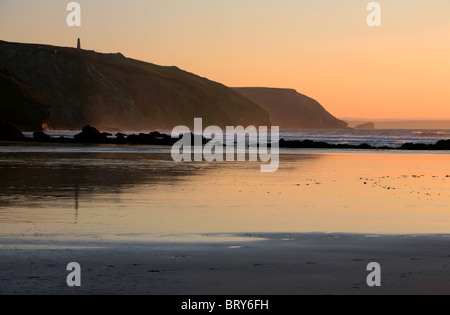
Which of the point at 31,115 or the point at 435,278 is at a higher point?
the point at 31,115

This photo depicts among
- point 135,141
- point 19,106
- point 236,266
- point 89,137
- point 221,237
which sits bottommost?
point 236,266

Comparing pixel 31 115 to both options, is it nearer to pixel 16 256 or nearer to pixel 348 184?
pixel 348 184

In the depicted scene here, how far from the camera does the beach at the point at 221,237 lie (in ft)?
24.5

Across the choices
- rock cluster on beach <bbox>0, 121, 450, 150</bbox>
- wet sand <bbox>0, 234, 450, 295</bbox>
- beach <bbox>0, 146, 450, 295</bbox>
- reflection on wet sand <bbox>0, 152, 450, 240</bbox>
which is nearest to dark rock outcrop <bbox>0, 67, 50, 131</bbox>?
rock cluster on beach <bbox>0, 121, 450, 150</bbox>

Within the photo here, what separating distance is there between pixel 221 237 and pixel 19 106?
455 ft

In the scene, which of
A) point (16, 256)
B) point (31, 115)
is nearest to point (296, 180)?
point (16, 256)

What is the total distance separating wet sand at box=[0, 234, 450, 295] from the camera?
7.17 meters

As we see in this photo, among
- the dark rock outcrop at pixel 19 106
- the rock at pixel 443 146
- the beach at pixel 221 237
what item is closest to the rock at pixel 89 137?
the rock at pixel 443 146

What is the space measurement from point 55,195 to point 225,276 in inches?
376

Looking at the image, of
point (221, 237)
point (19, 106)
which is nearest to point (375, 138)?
point (19, 106)

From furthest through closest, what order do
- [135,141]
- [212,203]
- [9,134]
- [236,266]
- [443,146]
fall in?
[135,141] < [9,134] < [443,146] < [212,203] < [236,266]

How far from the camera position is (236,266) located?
837 centimetres

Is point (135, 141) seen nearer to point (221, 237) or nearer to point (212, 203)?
point (212, 203)
